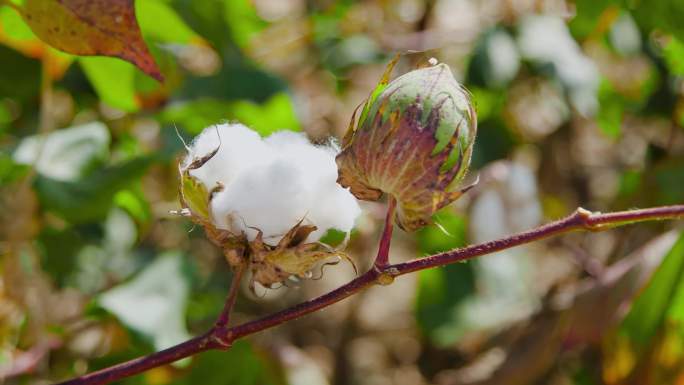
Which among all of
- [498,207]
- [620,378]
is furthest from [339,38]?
[620,378]

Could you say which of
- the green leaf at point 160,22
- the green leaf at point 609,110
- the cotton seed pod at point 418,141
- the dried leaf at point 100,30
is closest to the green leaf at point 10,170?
the green leaf at point 160,22

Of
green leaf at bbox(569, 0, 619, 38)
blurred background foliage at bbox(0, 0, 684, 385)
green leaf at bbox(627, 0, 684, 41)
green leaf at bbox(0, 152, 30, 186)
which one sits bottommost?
blurred background foliage at bbox(0, 0, 684, 385)

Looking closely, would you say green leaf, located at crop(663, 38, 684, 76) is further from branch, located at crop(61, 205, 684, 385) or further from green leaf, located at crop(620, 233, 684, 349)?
branch, located at crop(61, 205, 684, 385)

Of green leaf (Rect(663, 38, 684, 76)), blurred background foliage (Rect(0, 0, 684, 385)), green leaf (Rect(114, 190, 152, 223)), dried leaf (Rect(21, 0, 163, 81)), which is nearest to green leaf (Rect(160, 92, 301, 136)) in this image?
blurred background foliage (Rect(0, 0, 684, 385))

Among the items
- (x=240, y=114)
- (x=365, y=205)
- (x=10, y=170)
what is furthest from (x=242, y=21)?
(x=10, y=170)

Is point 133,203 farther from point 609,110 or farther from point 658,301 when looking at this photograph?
point 609,110

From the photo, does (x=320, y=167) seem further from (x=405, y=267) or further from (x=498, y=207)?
(x=498, y=207)
